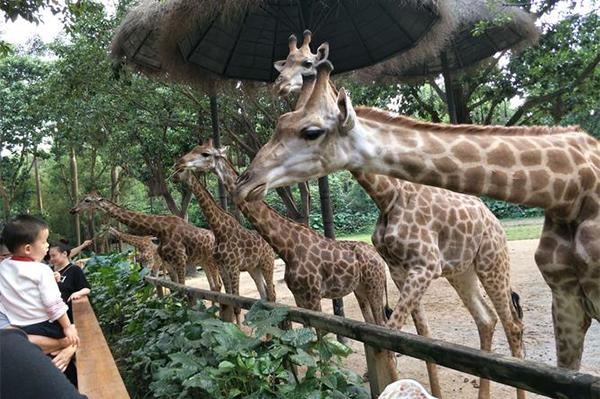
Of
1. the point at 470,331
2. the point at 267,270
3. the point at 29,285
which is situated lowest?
the point at 470,331

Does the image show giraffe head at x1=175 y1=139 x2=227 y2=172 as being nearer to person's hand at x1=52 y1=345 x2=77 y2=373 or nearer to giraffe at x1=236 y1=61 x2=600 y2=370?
person's hand at x1=52 y1=345 x2=77 y2=373

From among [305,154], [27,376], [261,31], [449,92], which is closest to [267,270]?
[261,31]

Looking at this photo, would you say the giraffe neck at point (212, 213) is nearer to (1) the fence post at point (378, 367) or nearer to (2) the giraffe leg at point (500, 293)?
(2) the giraffe leg at point (500, 293)

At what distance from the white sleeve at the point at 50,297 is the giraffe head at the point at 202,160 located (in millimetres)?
2866

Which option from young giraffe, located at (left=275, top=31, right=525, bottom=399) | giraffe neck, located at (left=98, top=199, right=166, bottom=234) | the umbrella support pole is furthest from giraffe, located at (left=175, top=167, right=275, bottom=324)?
the umbrella support pole

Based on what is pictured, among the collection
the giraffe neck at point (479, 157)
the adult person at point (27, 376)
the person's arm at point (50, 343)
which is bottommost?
the person's arm at point (50, 343)

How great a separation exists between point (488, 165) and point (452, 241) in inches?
69.6

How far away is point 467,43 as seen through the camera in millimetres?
8422

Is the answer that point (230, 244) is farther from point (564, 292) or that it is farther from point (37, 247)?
point (564, 292)

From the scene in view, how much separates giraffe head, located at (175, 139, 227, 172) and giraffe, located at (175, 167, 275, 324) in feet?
0.67

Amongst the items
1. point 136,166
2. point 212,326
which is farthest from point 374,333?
point 136,166

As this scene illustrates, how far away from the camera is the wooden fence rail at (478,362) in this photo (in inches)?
73.1

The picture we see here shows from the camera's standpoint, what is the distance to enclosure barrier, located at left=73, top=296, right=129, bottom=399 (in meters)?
2.85

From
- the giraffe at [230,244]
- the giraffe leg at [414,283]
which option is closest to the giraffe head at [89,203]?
the giraffe at [230,244]
